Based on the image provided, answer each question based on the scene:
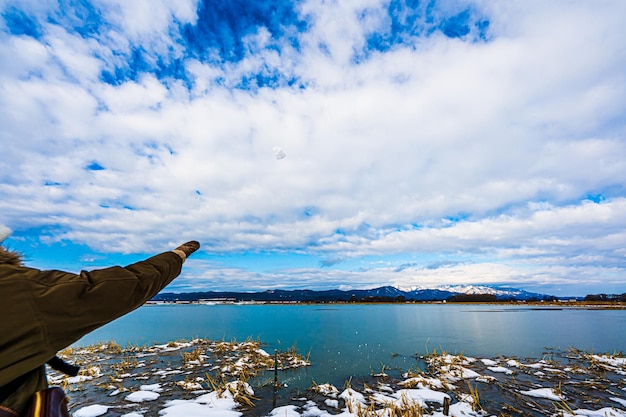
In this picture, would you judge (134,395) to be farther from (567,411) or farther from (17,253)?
(567,411)

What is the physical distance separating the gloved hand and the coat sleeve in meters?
0.44

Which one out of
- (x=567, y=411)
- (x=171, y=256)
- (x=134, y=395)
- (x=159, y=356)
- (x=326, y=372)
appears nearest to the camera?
(x=171, y=256)

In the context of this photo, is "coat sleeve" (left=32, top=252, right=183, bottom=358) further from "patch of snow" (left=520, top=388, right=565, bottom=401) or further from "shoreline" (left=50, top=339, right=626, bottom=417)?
"patch of snow" (left=520, top=388, right=565, bottom=401)

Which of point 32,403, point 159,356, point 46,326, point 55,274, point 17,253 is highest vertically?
point 17,253

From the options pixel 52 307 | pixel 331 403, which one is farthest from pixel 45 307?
pixel 331 403

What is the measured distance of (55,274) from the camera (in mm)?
1482

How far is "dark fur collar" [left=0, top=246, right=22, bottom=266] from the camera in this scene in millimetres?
1496

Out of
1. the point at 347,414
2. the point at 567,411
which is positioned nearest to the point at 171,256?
the point at 347,414

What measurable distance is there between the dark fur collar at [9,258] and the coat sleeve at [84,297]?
0.19 meters

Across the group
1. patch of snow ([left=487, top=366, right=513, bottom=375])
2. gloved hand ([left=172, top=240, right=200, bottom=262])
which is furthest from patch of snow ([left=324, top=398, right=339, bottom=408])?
gloved hand ([left=172, top=240, right=200, bottom=262])

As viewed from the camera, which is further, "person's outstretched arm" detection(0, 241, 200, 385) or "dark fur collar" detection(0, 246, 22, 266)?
"dark fur collar" detection(0, 246, 22, 266)

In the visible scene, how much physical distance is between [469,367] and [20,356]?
23.6m

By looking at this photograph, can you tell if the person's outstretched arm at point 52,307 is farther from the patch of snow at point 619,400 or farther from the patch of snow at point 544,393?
the patch of snow at point 619,400

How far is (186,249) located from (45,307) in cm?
99
